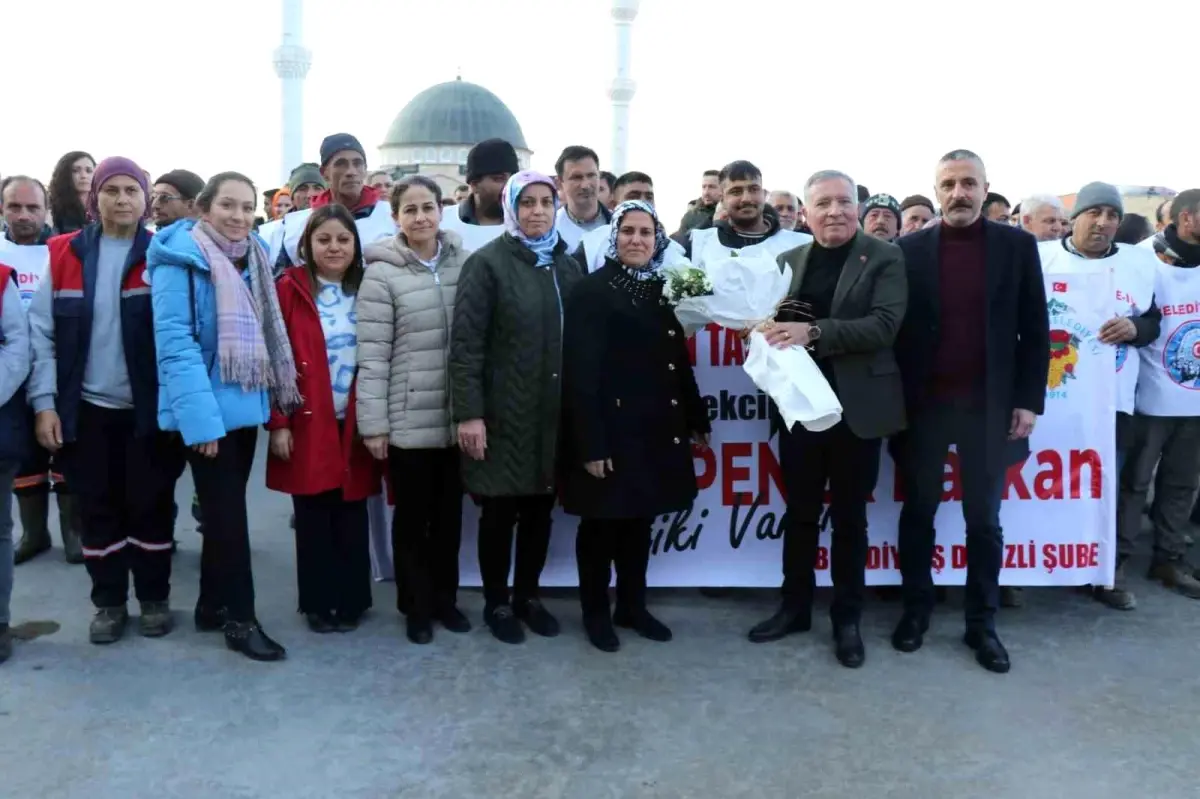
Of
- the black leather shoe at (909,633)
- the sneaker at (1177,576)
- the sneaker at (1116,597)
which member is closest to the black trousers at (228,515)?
the black leather shoe at (909,633)

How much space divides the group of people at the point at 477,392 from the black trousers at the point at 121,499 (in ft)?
0.04

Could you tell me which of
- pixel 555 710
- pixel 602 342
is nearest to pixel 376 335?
pixel 602 342

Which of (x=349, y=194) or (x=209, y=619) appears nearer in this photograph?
(x=209, y=619)

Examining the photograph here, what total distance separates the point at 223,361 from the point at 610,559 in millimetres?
1949

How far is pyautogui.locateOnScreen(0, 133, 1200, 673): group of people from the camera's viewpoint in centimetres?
423

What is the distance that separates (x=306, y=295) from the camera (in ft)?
14.8

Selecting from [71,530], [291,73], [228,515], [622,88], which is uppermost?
[622,88]

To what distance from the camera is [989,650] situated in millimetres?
4227

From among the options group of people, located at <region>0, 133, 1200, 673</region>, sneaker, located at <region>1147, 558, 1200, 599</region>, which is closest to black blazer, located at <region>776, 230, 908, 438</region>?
group of people, located at <region>0, 133, 1200, 673</region>

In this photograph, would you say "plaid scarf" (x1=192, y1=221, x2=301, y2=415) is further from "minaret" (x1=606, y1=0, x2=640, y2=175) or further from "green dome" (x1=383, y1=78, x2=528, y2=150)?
"green dome" (x1=383, y1=78, x2=528, y2=150)

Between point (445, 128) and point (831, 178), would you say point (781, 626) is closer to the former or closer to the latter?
point (831, 178)

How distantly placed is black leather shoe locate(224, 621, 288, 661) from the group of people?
0.01 meters

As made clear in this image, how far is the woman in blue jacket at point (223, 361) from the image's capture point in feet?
13.4

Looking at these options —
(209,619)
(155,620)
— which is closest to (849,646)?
(209,619)
